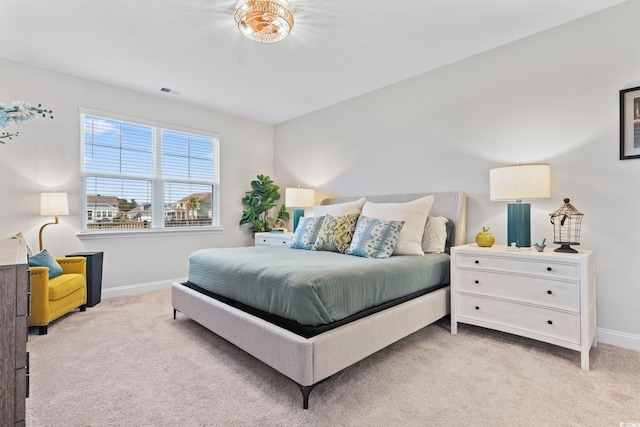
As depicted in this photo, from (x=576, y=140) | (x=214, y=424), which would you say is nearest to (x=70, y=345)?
(x=214, y=424)

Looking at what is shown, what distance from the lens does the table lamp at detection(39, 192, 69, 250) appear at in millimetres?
3096

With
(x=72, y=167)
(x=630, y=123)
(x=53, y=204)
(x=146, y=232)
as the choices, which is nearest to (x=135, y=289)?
(x=146, y=232)

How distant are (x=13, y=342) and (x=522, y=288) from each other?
8.92 feet

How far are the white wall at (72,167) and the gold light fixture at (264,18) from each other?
2355mm

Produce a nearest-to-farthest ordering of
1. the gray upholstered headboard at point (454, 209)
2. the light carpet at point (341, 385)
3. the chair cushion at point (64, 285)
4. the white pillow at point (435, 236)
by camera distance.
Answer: the light carpet at point (341, 385) < the chair cushion at point (64, 285) < the white pillow at point (435, 236) < the gray upholstered headboard at point (454, 209)

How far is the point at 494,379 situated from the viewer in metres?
1.88

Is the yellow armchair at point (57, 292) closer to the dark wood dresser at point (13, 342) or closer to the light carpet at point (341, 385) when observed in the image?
the light carpet at point (341, 385)

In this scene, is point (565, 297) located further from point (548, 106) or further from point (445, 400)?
point (548, 106)

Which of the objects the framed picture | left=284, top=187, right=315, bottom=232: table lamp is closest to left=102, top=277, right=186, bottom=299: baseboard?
left=284, top=187, right=315, bottom=232: table lamp

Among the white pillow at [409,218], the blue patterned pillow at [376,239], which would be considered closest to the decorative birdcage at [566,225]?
the white pillow at [409,218]

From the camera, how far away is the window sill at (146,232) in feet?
11.7

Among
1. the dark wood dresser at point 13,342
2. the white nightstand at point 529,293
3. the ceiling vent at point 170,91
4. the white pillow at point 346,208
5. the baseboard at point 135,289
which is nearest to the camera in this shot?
the dark wood dresser at point 13,342

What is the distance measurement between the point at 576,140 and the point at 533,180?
587 millimetres

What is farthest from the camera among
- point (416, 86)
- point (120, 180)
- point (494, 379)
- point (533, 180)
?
point (120, 180)
